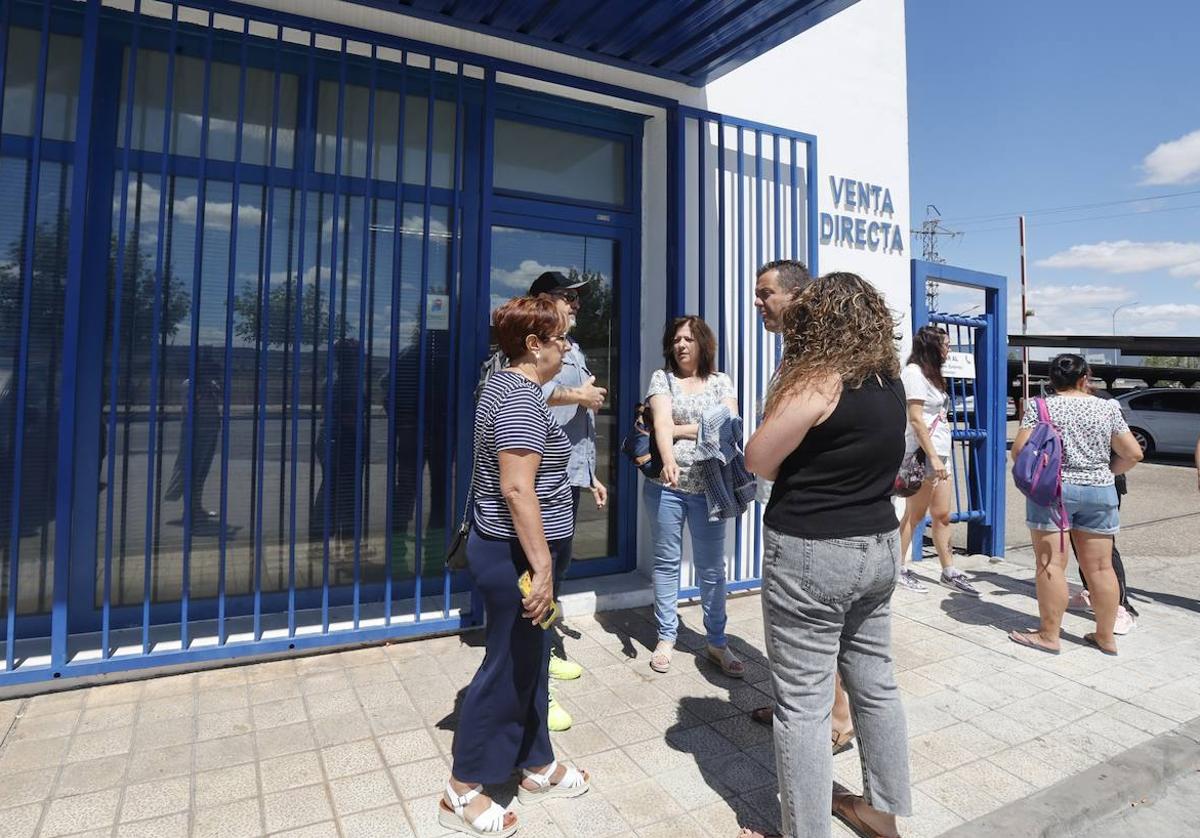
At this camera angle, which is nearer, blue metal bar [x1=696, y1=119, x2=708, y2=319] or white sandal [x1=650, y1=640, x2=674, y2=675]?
white sandal [x1=650, y1=640, x2=674, y2=675]

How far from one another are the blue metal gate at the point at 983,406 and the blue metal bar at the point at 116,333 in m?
A: 5.94

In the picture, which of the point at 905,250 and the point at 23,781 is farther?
the point at 905,250

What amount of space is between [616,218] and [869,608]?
11.4 ft

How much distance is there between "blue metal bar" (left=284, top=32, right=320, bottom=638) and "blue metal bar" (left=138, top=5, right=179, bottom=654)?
624 mm

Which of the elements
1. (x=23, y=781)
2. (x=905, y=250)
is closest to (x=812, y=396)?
(x=23, y=781)

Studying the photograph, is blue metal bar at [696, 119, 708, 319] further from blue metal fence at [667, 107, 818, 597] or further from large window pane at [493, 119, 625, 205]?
large window pane at [493, 119, 625, 205]

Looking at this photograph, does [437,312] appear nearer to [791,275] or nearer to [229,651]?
[229,651]

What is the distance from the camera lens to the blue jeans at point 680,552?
3701 millimetres

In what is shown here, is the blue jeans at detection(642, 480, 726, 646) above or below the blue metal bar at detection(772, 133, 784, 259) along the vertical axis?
below

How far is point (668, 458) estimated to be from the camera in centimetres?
354

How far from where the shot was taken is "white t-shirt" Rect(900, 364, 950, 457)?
4996 mm

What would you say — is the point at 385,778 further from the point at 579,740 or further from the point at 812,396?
the point at 812,396

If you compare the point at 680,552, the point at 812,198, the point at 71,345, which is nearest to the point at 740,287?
the point at 812,198

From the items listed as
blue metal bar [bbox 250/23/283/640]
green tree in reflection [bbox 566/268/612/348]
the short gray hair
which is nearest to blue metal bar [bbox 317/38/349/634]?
blue metal bar [bbox 250/23/283/640]
